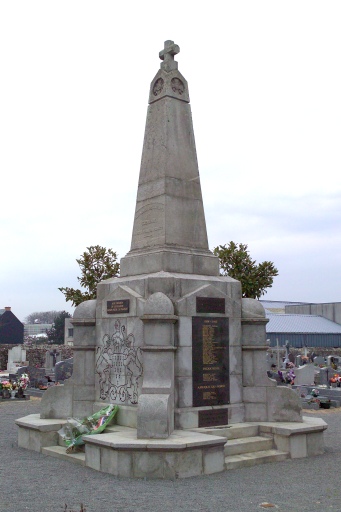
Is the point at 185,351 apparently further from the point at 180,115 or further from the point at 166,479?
the point at 180,115

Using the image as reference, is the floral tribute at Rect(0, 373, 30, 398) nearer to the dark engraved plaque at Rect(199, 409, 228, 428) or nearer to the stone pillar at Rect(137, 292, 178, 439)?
the dark engraved plaque at Rect(199, 409, 228, 428)

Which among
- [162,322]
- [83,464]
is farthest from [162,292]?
[83,464]

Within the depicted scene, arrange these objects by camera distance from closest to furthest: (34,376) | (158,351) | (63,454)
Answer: (158,351), (63,454), (34,376)

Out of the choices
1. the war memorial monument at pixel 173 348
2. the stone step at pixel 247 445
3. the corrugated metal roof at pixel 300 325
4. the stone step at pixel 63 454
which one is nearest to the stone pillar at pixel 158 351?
the war memorial monument at pixel 173 348

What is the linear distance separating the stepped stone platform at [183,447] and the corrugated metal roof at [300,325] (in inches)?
1666

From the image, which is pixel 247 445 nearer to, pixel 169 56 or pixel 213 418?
pixel 213 418

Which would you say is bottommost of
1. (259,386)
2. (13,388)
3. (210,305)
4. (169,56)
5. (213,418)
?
(13,388)

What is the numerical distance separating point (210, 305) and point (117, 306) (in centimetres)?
171

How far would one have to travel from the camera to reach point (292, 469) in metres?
8.54

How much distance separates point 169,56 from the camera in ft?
36.4

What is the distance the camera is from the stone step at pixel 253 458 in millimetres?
8625

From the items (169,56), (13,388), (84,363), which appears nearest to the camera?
(84,363)

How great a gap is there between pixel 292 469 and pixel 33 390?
1649 centimetres

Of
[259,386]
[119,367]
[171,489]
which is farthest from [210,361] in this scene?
[171,489]
